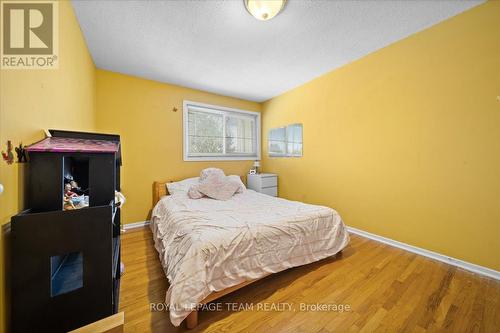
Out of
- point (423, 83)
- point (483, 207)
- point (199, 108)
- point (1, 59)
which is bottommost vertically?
point (483, 207)

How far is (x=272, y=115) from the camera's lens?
13.8 ft

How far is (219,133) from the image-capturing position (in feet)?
13.0

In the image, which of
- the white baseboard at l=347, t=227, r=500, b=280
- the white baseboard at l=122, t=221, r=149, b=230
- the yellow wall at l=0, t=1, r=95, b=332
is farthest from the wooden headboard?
the white baseboard at l=347, t=227, r=500, b=280

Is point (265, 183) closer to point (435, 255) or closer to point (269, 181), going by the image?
point (269, 181)

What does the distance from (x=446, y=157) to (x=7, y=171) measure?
3.35 meters

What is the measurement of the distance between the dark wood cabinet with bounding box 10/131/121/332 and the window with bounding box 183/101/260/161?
8.38 feet

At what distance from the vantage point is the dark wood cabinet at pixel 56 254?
81 cm

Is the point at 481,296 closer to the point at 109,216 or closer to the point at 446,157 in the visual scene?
the point at 446,157

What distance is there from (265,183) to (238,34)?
8.53ft

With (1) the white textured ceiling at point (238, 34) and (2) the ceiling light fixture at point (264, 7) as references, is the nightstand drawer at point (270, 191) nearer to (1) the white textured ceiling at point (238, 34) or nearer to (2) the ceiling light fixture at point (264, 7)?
(1) the white textured ceiling at point (238, 34)

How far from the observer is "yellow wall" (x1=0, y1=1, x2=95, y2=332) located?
2.72 ft

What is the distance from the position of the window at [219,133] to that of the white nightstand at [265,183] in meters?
0.61

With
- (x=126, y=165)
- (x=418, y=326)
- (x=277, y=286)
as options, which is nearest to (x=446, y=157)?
(x=418, y=326)

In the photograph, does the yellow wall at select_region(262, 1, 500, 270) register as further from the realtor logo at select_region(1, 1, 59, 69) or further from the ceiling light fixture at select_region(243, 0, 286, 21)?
the realtor logo at select_region(1, 1, 59, 69)
